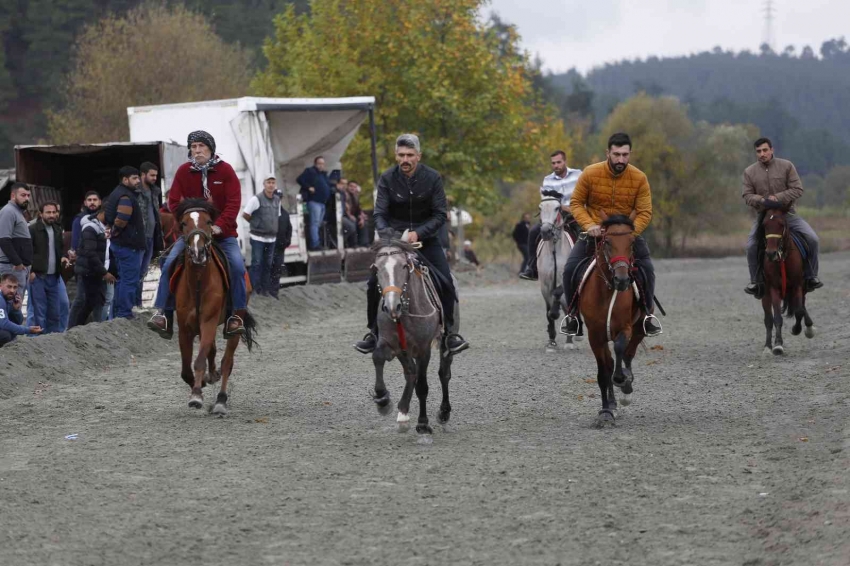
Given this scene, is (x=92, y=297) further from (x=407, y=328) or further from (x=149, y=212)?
(x=407, y=328)

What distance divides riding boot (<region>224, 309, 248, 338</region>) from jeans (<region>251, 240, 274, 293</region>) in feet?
35.9

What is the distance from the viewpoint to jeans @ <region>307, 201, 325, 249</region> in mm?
27703

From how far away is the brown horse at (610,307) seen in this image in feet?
35.2

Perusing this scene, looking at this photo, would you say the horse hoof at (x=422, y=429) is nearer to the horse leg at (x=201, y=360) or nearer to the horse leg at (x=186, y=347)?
the horse leg at (x=201, y=360)

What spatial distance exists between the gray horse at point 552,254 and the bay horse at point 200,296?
247 inches

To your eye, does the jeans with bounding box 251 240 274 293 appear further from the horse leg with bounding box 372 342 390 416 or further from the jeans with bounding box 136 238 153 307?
the horse leg with bounding box 372 342 390 416

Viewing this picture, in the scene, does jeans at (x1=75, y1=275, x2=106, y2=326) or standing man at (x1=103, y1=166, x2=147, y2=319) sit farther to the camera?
jeans at (x1=75, y1=275, x2=106, y2=326)

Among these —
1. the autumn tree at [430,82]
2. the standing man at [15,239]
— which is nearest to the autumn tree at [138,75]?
the autumn tree at [430,82]

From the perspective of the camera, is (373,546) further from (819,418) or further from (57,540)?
(819,418)

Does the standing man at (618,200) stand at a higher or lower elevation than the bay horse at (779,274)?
higher

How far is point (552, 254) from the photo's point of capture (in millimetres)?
17281

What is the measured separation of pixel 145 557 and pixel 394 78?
1434 inches

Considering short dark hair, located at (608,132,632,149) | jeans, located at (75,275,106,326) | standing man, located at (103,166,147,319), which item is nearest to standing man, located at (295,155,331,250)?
jeans, located at (75,275,106,326)

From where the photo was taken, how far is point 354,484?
329 inches
